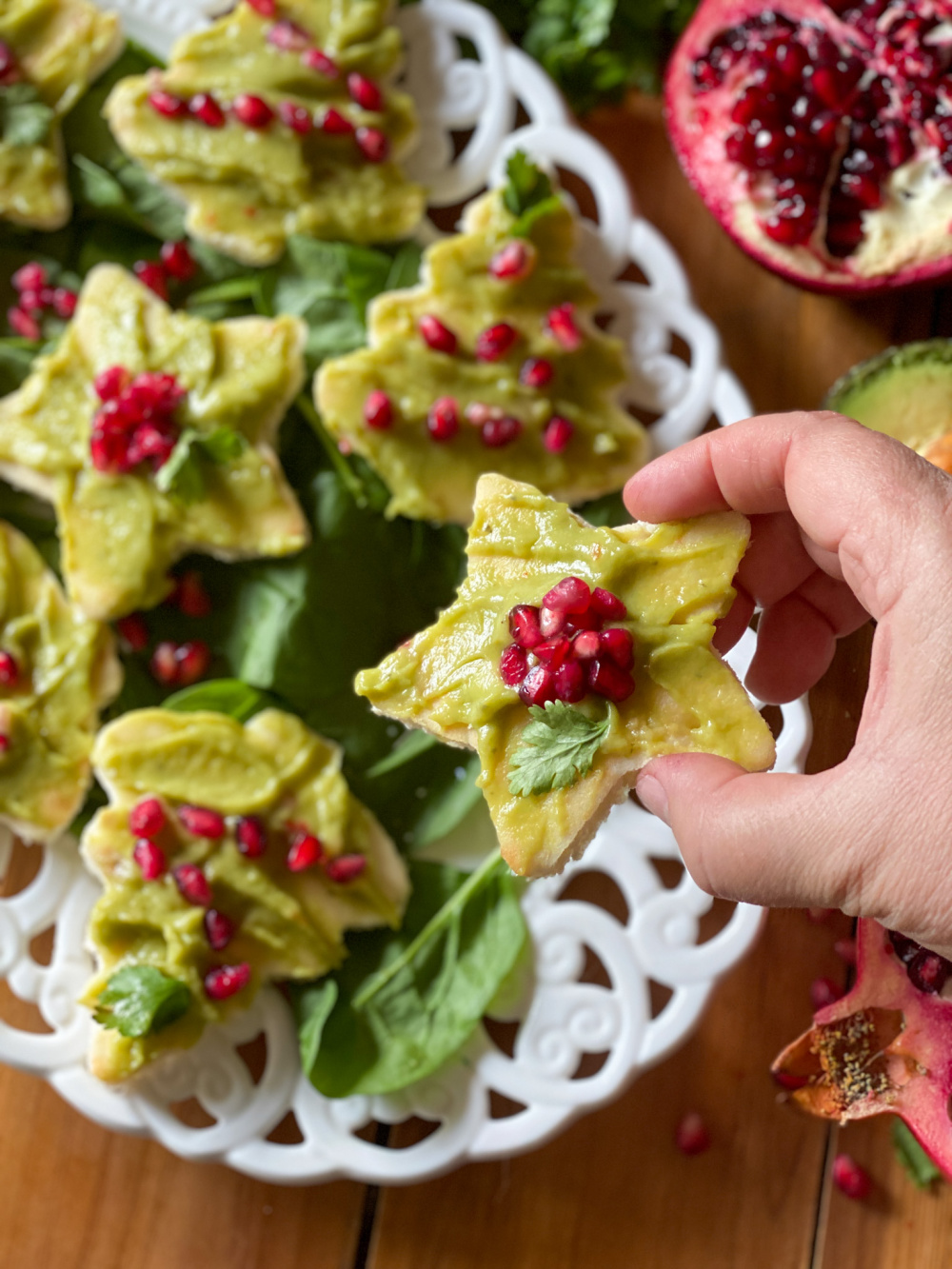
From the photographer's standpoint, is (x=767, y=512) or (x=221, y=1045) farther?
(x=221, y=1045)

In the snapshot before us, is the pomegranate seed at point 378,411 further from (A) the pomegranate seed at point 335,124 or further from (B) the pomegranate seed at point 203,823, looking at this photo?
(B) the pomegranate seed at point 203,823

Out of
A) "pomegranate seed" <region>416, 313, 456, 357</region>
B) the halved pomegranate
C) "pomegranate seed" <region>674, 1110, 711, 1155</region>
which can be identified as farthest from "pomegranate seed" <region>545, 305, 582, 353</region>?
"pomegranate seed" <region>674, 1110, 711, 1155</region>

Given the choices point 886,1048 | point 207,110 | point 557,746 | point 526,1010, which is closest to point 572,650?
point 557,746

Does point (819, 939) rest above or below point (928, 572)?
below

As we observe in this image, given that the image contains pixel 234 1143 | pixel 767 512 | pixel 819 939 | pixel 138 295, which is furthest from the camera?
pixel 138 295

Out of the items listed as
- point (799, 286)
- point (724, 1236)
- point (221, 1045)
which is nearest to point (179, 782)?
point (221, 1045)

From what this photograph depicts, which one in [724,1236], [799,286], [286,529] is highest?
[799,286]

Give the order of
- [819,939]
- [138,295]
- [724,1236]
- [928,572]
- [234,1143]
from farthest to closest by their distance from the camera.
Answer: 1. [138,295]
2. [724,1236]
3. [234,1143]
4. [819,939]
5. [928,572]

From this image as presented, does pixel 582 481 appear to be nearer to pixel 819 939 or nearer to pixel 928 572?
pixel 819 939
